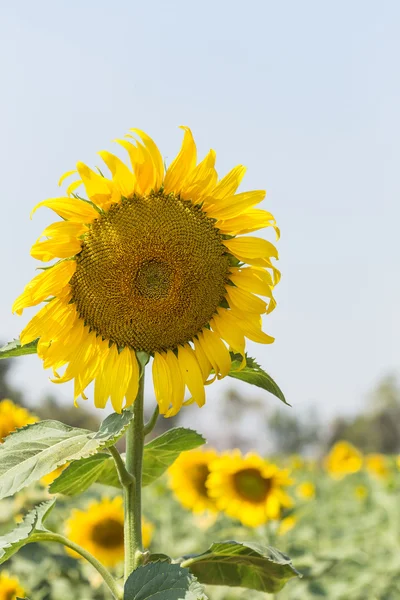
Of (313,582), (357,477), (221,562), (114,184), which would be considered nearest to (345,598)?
(313,582)

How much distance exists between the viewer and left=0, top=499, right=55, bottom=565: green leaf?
1441 mm

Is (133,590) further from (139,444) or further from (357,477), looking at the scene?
(357,477)

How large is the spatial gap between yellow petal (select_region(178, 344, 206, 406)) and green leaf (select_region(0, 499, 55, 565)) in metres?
0.39

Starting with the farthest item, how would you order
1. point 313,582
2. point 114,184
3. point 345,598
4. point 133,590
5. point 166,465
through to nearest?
1. point 345,598
2. point 313,582
3. point 166,465
4. point 114,184
5. point 133,590

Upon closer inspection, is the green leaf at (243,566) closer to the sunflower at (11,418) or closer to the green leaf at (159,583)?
the green leaf at (159,583)

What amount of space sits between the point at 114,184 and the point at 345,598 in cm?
375

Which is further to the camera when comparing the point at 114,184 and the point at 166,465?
the point at 166,465

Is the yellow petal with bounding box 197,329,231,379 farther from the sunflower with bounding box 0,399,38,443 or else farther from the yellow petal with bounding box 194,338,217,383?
the sunflower with bounding box 0,399,38,443

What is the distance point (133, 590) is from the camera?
1453 millimetres

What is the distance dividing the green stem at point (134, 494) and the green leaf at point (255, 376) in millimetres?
220

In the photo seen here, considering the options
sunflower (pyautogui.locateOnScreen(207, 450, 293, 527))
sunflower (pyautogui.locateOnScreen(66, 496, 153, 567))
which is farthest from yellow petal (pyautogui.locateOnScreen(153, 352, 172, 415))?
sunflower (pyautogui.locateOnScreen(207, 450, 293, 527))

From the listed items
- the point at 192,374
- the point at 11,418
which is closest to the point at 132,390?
the point at 192,374

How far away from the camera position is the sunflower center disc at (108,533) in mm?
3873

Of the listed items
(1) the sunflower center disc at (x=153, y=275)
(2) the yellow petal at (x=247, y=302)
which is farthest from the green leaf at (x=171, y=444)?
(2) the yellow petal at (x=247, y=302)
